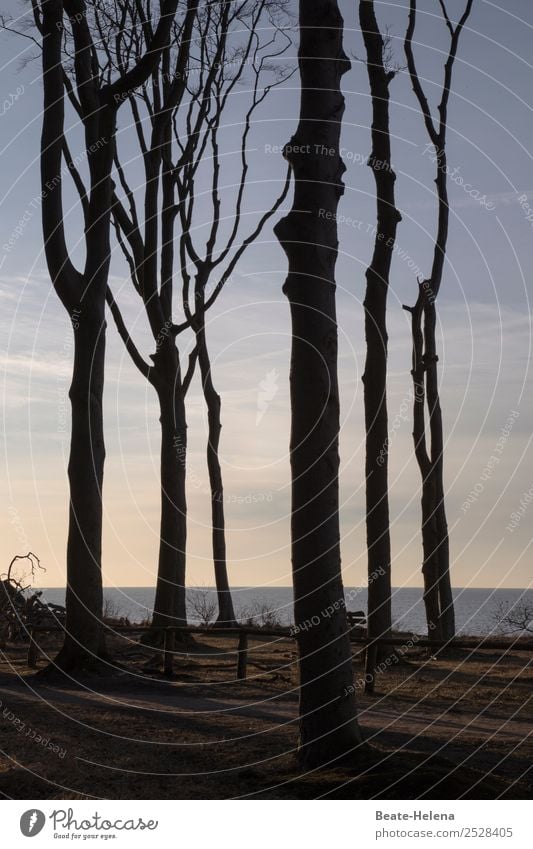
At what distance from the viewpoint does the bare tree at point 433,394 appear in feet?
61.5

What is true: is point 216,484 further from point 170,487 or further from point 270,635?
point 270,635

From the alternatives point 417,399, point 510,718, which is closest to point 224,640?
point 417,399

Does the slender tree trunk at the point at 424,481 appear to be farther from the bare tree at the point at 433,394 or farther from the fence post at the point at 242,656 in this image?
the fence post at the point at 242,656

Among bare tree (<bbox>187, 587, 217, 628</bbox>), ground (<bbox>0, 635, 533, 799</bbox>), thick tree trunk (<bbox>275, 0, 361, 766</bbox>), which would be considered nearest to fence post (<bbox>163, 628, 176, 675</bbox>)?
ground (<bbox>0, 635, 533, 799</bbox>)

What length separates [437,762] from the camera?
761cm

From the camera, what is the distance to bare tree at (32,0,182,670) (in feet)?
49.5

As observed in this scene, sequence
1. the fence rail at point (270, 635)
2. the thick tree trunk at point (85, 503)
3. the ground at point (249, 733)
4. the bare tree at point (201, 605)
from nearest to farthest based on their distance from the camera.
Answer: the ground at point (249, 733), the fence rail at point (270, 635), the thick tree trunk at point (85, 503), the bare tree at point (201, 605)

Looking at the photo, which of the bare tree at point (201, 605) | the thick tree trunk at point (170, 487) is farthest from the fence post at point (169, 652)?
the bare tree at point (201, 605)

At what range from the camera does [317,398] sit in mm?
8414

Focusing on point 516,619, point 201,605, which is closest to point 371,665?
point 516,619

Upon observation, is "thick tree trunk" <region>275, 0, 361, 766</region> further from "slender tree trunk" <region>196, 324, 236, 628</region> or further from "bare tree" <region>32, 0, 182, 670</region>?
"slender tree trunk" <region>196, 324, 236, 628</region>

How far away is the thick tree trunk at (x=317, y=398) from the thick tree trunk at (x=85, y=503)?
24.0 feet

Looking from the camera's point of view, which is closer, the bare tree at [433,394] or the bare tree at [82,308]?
the bare tree at [82,308]
